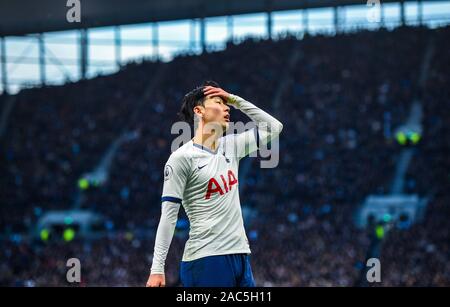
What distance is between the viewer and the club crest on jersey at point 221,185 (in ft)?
20.6

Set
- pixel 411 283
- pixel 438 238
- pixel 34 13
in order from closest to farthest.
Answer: pixel 411 283 < pixel 438 238 < pixel 34 13

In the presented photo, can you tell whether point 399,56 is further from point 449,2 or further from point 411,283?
point 411,283

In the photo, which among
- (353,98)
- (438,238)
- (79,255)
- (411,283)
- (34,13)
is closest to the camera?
(411,283)

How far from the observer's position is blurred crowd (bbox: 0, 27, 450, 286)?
25.9 meters

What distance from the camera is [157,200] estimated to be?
31.9 metres

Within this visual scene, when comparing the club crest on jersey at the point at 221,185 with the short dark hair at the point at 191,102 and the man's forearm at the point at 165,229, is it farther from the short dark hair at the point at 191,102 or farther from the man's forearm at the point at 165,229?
the short dark hair at the point at 191,102

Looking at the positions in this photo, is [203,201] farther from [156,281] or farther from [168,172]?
[156,281]

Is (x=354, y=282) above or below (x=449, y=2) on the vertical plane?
below

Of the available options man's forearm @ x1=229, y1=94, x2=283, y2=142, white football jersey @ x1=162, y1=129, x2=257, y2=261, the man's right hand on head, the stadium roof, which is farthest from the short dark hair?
the stadium roof

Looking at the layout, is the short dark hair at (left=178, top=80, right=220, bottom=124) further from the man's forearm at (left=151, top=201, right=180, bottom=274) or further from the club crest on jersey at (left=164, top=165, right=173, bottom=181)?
the man's forearm at (left=151, top=201, right=180, bottom=274)

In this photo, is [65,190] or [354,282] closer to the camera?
[354,282]

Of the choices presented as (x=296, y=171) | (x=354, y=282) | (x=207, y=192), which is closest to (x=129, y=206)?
(x=296, y=171)

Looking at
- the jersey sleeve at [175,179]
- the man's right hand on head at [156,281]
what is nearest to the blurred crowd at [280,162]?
the jersey sleeve at [175,179]

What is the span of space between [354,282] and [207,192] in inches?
723
